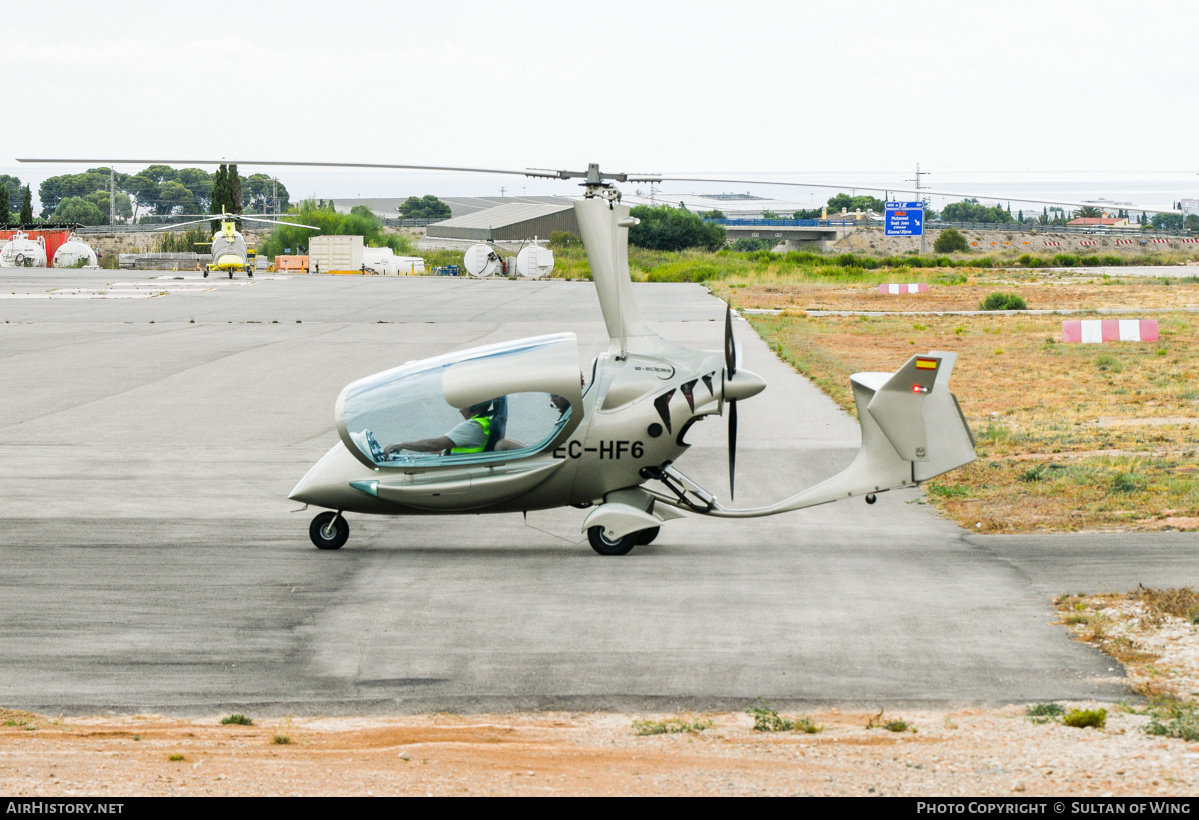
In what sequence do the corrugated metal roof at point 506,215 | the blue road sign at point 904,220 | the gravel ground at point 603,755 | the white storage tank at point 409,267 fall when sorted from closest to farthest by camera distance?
the gravel ground at point 603,755 → the blue road sign at point 904,220 → the white storage tank at point 409,267 → the corrugated metal roof at point 506,215

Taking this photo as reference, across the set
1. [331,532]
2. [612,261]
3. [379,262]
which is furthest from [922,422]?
[379,262]

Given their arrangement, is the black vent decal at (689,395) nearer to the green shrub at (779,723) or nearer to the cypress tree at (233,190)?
the green shrub at (779,723)

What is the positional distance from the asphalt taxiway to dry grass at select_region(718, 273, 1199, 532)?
93 centimetres

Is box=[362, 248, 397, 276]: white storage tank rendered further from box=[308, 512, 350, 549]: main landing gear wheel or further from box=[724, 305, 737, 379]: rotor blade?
box=[724, 305, 737, 379]: rotor blade

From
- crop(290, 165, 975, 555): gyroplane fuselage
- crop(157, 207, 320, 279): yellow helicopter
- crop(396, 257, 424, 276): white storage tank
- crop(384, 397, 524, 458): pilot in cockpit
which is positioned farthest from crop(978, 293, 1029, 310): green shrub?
crop(396, 257, 424, 276): white storage tank

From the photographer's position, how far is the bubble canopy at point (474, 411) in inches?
423

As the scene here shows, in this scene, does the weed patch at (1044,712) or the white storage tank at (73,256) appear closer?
the weed patch at (1044,712)

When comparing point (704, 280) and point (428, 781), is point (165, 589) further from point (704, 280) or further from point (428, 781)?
point (704, 280)

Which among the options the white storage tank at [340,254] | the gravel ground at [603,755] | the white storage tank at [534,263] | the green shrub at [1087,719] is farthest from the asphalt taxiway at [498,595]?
the white storage tank at [340,254]

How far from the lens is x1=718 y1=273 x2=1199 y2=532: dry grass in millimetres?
12734

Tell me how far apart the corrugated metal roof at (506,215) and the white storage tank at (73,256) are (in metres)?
60.3

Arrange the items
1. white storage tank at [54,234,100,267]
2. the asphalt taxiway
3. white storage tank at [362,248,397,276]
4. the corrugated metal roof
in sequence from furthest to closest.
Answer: the corrugated metal roof → white storage tank at [362,248,397,276] → white storage tank at [54,234,100,267] → the asphalt taxiway

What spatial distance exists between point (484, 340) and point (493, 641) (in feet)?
88.5

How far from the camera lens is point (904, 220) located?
9731cm
